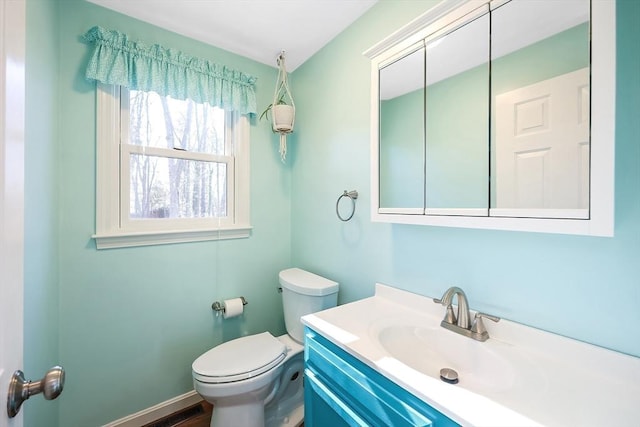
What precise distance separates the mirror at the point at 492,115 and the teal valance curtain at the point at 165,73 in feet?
3.42

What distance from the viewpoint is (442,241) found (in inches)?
44.0

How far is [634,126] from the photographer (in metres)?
0.69

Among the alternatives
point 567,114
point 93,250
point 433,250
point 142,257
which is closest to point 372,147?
point 433,250

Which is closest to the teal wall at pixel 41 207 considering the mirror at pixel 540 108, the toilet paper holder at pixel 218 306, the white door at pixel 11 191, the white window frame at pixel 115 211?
the white window frame at pixel 115 211

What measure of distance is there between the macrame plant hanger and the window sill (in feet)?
2.22

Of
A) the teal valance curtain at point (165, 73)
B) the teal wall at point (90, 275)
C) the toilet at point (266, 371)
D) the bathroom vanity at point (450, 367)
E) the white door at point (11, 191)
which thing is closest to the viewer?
the white door at point (11, 191)

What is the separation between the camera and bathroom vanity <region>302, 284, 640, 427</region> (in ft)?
2.00

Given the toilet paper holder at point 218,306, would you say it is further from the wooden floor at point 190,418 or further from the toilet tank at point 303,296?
the wooden floor at point 190,418

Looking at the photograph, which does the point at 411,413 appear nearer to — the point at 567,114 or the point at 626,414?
the point at 626,414

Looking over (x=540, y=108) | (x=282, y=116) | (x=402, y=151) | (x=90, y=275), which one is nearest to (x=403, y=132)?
(x=402, y=151)

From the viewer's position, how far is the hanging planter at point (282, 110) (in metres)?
1.77

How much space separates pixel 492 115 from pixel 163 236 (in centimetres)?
178

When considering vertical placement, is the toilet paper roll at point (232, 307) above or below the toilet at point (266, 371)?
above

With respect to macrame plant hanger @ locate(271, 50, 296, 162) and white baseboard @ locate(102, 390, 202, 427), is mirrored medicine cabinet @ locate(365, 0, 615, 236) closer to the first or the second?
macrame plant hanger @ locate(271, 50, 296, 162)
